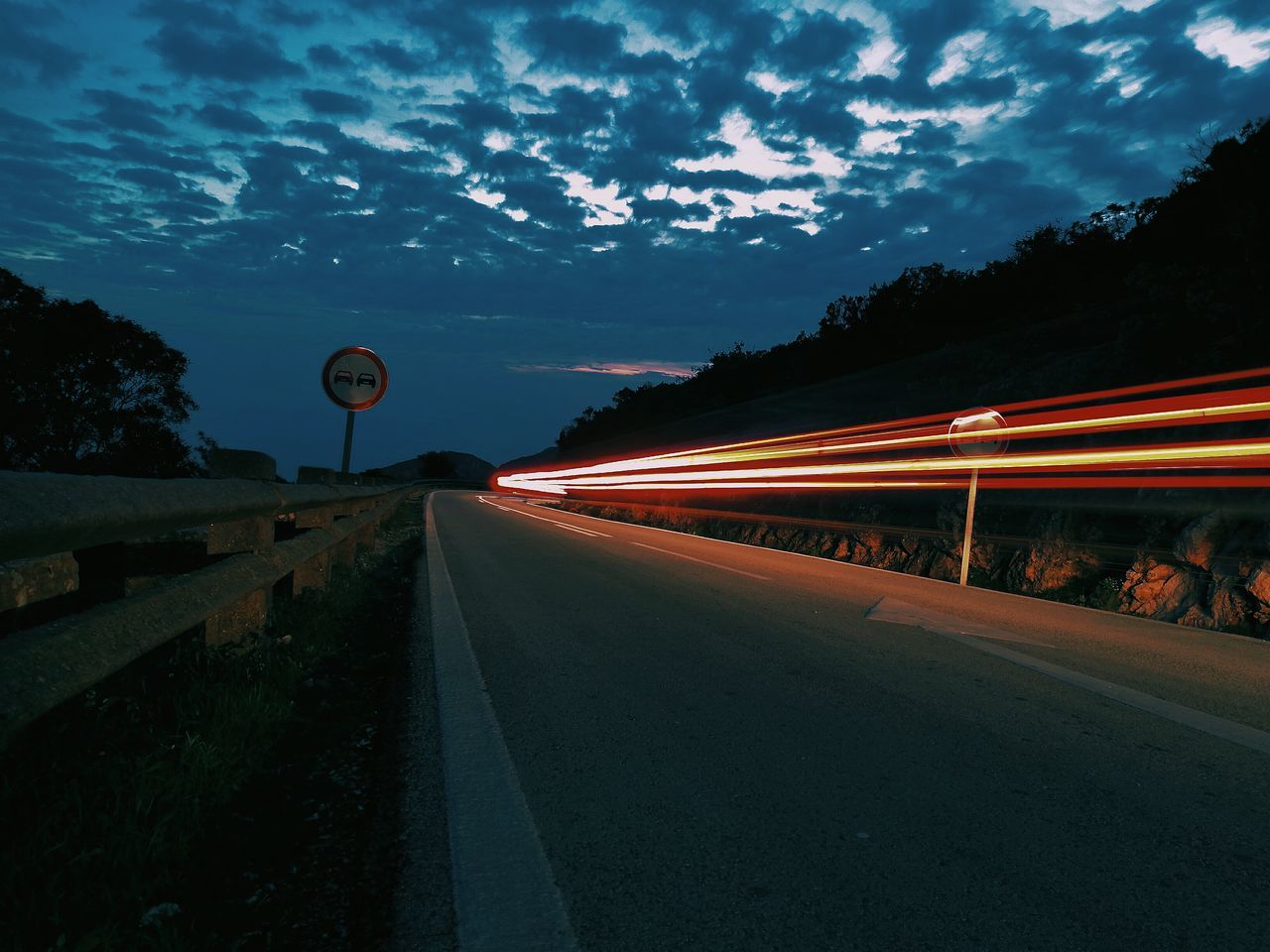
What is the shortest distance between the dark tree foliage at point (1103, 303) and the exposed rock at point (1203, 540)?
5.33 m

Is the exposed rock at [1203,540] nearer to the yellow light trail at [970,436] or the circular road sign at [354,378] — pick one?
the yellow light trail at [970,436]

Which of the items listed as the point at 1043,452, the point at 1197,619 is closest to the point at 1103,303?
the point at 1043,452

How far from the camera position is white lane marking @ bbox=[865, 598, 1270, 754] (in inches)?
161

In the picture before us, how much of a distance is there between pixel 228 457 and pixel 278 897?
117 inches

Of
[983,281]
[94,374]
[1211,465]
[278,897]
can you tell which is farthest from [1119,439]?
[983,281]

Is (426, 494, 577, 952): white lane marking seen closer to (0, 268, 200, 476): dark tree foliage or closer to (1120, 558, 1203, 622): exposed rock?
(1120, 558, 1203, 622): exposed rock

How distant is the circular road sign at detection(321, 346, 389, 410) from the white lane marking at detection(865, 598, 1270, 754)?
6729 millimetres

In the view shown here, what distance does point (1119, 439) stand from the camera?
14.6 meters

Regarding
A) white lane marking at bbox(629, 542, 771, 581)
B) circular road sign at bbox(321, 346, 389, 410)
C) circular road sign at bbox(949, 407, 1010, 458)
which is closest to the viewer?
circular road sign at bbox(321, 346, 389, 410)

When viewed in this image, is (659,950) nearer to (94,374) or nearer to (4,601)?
(4,601)

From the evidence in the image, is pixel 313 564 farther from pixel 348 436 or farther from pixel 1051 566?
pixel 1051 566

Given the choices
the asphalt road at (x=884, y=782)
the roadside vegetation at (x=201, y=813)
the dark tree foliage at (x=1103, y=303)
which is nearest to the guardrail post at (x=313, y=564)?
the asphalt road at (x=884, y=782)

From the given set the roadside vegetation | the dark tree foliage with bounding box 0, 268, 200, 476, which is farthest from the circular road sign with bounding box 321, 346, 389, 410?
the dark tree foliage with bounding box 0, 268, 200, 476

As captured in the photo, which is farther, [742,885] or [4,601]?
[4,601]
